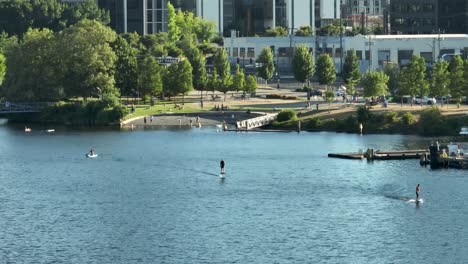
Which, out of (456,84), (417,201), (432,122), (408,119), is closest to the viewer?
(417,201)

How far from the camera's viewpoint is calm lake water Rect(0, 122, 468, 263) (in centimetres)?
10312

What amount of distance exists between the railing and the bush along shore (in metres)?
1.22

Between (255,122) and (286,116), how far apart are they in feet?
13.7

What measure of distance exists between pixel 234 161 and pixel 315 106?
4929 cm

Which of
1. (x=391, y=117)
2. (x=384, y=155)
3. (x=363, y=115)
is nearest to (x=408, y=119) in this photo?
(x=391, y=117)

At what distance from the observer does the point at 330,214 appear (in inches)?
4611

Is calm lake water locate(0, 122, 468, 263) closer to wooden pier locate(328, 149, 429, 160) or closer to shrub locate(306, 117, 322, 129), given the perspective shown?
wooden pier locate(328, 149, 429, 160)

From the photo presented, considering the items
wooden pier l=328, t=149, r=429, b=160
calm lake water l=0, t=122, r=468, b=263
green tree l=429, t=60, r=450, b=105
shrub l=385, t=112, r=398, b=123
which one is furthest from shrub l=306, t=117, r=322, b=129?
wooden pier l=328, t=149, r=429, b=160

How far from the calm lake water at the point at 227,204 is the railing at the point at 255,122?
14.2 meters

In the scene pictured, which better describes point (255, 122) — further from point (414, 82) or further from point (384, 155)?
point (384, 155)

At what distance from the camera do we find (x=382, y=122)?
588 feet

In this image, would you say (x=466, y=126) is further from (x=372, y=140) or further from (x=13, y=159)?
(x=13, y=159)

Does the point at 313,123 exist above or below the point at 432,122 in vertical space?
below

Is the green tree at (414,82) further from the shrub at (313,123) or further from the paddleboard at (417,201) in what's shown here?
the paddleboard at (417,201)
